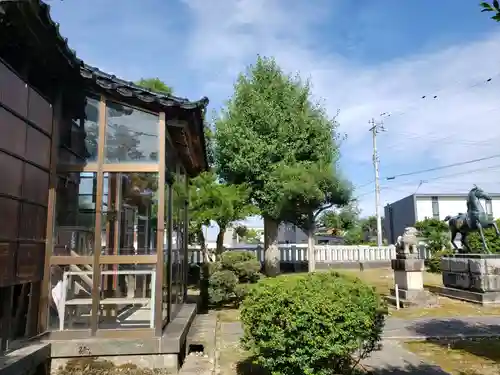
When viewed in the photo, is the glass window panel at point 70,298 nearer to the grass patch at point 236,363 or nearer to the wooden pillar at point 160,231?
the wooden pillar at point 160,231

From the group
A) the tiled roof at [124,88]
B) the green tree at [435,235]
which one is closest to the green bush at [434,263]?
the green tree at [435,235]

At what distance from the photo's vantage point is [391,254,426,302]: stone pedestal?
41.6 feet

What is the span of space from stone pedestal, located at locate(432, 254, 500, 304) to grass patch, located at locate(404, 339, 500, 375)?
5.82m

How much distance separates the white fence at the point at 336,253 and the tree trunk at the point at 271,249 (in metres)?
2.04

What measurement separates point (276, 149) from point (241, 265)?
8.55 meters

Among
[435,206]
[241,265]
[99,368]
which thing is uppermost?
[435,206]

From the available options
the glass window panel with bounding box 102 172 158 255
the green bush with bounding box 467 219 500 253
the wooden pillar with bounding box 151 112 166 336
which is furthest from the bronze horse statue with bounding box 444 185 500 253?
the wooden pillar with bounding box 151 112 166 336

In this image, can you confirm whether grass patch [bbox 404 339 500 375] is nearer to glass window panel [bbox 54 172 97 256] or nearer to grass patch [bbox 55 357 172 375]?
grass patch [bbox 55 357 172 375]

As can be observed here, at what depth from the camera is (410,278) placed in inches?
516

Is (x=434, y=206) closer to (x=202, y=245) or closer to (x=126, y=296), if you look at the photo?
(x=202, y=245)

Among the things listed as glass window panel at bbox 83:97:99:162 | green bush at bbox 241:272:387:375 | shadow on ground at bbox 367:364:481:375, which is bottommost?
shadow on ground at bbox 367:364:481:375

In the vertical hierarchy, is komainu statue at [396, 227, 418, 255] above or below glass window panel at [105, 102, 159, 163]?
below

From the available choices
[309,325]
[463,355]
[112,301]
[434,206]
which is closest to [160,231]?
[112,301]

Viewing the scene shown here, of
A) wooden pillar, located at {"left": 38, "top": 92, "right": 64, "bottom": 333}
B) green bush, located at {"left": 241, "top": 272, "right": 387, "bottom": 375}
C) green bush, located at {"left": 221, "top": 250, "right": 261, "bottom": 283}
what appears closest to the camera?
green bush, located at {"left": 241, "top": 272, "right": 387, "bottom": 375}
